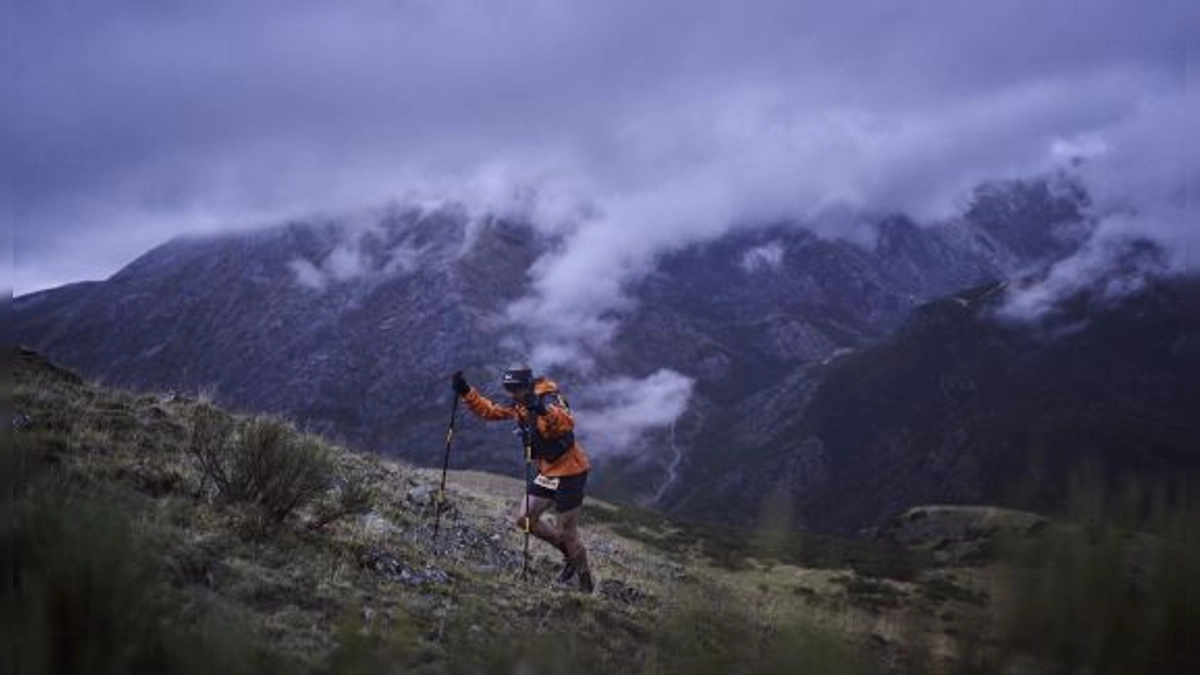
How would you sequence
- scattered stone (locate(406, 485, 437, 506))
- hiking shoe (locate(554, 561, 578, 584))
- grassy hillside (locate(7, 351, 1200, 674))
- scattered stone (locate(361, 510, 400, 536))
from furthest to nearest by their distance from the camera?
1. scattered stone (locate(406, 485, 437, 506))
2. hiking shoe (locate(554, 561, 578, 584))
3. scattered stone (locate(361, 510, 400, 536))
4. grassy hillside (locate(7, 351, 1200, 674))

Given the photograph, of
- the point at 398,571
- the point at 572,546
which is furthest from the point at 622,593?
the point at 398,571

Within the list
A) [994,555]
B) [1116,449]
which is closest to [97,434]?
[994,555]

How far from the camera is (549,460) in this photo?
13000 mm

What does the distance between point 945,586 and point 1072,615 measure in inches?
208

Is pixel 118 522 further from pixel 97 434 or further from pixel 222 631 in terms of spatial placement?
pixel 97 434

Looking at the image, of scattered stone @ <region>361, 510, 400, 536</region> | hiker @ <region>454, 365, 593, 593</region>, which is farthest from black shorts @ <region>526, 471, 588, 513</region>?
scattered stone @ <region>361, 510, 400, 536</region>

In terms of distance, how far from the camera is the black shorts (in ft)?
42.5

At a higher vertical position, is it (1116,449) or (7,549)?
(1116,449)

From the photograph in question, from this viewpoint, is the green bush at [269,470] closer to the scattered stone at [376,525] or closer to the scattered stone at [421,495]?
the scattered stone at [376,525]

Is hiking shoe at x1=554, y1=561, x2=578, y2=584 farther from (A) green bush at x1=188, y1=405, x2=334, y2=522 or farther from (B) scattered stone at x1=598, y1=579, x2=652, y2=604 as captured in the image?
(A) green bush at x1=188, y1=405, x2=334, y2=522

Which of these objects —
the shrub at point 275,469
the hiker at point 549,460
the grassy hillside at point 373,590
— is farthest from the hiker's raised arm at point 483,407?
the shrub at point 275,469

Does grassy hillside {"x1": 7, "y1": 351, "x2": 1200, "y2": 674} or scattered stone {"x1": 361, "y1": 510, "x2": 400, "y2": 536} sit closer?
grassy hillside {"x1": 7, "y1": 351, "x2": 1200, "y2": 674}

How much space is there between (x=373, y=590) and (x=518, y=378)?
4.25 meters

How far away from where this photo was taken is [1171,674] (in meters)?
3.90
